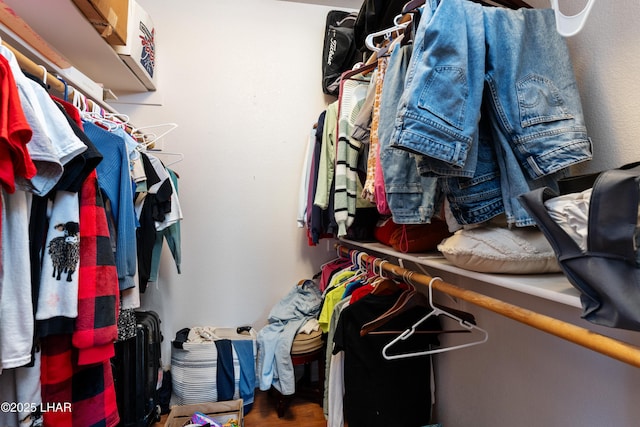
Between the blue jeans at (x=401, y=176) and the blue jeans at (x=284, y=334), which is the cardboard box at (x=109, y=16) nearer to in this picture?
the blue jeans at (x=401, y=176)

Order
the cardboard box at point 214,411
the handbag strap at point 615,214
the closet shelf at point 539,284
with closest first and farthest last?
the handbag strap at point 615,214, the closet shelf at point 539,284, the cardboard box at point 214,411

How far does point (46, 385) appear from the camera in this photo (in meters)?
0.73

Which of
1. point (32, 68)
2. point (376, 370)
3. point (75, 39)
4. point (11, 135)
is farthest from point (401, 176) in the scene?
point (75, 39)

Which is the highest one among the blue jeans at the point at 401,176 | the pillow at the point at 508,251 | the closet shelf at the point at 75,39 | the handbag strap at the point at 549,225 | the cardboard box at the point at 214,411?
the closet shelf at the point at 75,39

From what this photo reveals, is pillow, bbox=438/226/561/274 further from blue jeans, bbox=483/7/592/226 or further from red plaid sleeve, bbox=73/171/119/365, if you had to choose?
red plaid sleeve, bbox=73/171/119/365

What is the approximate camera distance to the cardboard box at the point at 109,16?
1089 mm

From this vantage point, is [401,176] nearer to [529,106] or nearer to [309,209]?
[529,106]

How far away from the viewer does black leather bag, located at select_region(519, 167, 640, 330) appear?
349mm

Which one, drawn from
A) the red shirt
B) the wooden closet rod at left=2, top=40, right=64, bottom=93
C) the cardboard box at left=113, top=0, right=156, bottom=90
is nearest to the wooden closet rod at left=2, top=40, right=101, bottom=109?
the wooden closet rod at left=2, top=40, right=64, bottom=93

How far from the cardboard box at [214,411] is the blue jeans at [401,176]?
1.41m

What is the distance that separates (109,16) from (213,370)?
5.77ft

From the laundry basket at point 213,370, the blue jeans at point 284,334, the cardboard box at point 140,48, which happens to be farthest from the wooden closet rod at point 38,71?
the blue jeans at point 284,334

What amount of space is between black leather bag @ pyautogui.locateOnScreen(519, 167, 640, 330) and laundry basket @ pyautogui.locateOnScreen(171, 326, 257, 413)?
1656mm

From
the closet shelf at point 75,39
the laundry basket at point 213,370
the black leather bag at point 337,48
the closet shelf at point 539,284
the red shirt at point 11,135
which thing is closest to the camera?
the closet shelf at point 539,284
